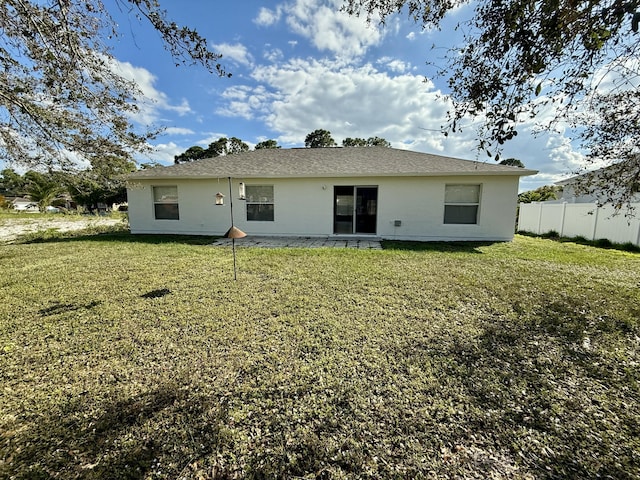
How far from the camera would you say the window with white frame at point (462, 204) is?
9.57 m

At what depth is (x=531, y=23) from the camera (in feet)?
9.43

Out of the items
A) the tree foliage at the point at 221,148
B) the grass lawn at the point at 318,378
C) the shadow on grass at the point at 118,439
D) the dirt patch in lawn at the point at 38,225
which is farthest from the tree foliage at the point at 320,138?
the shadow on grass at the point at 118,439

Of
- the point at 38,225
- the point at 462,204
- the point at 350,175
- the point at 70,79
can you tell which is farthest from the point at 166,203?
the point at 462,204

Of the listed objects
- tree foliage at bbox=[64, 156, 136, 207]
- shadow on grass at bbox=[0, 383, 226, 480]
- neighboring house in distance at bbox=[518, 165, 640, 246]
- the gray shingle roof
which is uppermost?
the gray shingle roof

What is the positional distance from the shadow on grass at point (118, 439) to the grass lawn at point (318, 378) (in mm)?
11

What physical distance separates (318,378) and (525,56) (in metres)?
3.99

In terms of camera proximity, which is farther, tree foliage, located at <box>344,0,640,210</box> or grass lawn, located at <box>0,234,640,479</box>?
tree foliage, located at <box>344,0,640,210</box>

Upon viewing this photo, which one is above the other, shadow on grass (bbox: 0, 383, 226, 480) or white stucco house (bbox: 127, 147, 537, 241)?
white stucco house (bbox: 127, 147, 537, 241)

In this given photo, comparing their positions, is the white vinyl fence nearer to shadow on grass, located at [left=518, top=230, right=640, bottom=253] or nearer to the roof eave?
shadow on grass, located at [left=518, top=230, right=640, bottom=253]

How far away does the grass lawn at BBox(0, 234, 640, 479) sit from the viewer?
1.75 metres

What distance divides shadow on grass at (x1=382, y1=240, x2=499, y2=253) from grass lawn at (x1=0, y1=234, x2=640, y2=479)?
2815 mm

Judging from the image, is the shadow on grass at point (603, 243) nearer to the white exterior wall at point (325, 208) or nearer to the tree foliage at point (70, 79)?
the white exterior wall at point (325, 208)

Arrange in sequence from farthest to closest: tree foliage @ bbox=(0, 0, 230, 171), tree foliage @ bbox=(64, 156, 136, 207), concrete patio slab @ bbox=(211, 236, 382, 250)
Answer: concrete patio slab @ bbox=(211, 236, 382, 250), tree foliage @ bbox=(64, 156, 136, 207), tree foliage @ bbox=(0, 0, 230, 171)

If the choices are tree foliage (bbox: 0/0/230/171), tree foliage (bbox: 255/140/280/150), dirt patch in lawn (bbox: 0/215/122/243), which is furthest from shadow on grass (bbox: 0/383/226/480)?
tree foliage (bbox: 255/140/280/150)
